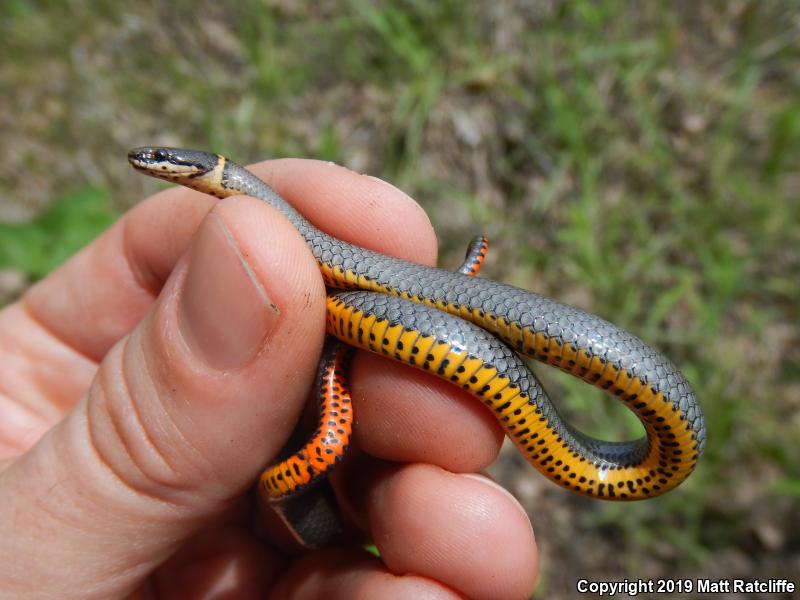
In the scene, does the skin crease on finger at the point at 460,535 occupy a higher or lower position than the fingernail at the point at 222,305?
lower

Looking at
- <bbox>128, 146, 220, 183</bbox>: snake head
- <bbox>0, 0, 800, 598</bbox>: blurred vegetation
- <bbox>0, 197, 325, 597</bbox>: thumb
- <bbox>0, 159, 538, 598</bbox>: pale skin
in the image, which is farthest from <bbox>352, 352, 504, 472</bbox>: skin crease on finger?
<bbox>0, 0, 800, 598</bbox>: blurred vegetation

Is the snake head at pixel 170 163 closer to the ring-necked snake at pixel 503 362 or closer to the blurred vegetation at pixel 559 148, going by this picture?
the ring-necked snake at pixel 503 362

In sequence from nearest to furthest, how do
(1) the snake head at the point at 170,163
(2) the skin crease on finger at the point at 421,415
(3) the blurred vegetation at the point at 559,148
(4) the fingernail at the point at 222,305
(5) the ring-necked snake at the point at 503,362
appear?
(4) the fingernail at the point at 222,305, (5) the ring-necked snake at the point at 503,362, (2) the skin crease on finger at the point at 421,415, (1) the snake head at the point at 170,163, (3) the blurred vegetation at the point at 559,148

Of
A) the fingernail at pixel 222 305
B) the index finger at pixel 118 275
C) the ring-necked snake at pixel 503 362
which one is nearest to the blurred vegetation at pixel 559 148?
the index finger at pixel 118 275

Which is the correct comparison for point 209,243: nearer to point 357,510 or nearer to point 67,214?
point 357,510

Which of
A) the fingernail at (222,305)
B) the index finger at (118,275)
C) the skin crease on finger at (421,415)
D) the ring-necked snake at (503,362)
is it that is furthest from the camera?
the index finger at (118,275)

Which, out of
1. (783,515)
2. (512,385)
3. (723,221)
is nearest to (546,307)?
(512,385)

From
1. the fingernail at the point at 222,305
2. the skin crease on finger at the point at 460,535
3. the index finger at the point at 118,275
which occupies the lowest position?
the skin crease on finger at the point at 460,535

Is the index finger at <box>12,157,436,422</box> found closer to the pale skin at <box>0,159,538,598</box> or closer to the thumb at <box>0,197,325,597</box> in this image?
the pale skin at <box>0,159,538,598</box>
